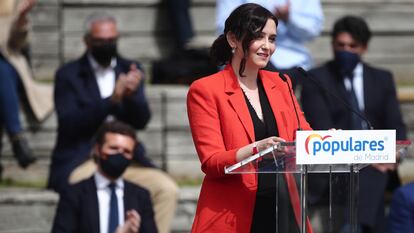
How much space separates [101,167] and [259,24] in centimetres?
284

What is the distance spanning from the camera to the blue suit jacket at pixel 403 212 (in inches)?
265

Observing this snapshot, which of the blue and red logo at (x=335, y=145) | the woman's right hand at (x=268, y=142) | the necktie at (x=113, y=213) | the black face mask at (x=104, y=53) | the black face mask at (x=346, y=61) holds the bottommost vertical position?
the necktie at (x=113, y=213)

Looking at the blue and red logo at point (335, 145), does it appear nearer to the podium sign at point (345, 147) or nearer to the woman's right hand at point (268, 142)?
the podium sign at point (345, 147)

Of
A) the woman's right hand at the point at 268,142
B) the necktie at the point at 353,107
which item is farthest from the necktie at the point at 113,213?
the woman's right hand at the point at 268,142

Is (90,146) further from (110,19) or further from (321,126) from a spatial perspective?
(321,126)

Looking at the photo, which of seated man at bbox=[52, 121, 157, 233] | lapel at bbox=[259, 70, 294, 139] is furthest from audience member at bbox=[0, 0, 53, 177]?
lapel at bbox=[259, 70, 294, 139]

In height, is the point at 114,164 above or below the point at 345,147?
below

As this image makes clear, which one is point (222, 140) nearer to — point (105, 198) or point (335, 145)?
point (335, 145)

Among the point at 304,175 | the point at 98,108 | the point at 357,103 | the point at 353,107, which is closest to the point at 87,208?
the point at 98,108

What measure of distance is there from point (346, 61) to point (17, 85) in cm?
265

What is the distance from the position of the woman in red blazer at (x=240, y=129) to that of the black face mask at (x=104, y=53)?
12.8ft

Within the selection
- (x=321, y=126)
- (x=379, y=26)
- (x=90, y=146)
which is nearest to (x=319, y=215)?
(x=321, y=126)

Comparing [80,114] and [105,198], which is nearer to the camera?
[105,198]

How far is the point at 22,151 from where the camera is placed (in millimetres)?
9641
